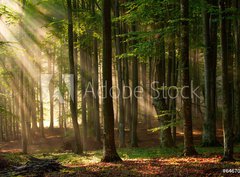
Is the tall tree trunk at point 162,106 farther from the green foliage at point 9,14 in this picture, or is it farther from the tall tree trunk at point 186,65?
the green foliage at point 9,14

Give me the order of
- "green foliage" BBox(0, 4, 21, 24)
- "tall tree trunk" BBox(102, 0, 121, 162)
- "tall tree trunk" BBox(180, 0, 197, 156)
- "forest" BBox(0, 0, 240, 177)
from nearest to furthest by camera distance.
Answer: "forest" BBox(0, 0, 240, 177), "tall tree trunk" BBox(180, 0, 197, 156), "tall tree trunk" BBox(102, 0, 121, 162), "green foliage" BBox(0, 4, 21, 24)

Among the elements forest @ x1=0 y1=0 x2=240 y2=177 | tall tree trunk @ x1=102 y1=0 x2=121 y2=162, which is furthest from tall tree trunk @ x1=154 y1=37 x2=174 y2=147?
tall tree trunk @ x1=102 y1=0 x2=121 y2=162

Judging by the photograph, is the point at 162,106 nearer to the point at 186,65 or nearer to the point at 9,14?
the point at 186,65

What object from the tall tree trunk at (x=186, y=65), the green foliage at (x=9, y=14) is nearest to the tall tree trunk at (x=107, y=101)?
the tall tree trunk at (x=186, y=65)

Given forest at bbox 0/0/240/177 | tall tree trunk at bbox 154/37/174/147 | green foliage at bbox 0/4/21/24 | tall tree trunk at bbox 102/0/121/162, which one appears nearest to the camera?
forest at bbox 0/0/240/177

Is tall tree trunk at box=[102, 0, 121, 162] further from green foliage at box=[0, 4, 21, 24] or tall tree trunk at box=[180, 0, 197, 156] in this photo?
green foliage at box=[0, 4, 21, 24]

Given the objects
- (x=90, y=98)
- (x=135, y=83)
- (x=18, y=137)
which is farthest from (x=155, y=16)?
(x=18, y=137)

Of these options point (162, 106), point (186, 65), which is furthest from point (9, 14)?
point (186, 65)

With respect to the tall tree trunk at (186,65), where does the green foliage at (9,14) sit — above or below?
above

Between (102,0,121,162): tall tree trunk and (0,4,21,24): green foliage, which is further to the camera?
(0,4,21,24): green foliage

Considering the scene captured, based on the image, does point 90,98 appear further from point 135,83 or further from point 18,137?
point 18,137

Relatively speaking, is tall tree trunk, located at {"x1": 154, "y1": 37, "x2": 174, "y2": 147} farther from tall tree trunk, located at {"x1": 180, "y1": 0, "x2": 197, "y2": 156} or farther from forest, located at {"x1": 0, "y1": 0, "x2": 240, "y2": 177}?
tall tree trunk, located at {"x1": 180, "y1": 0, "x2": 197, "y2": 156}

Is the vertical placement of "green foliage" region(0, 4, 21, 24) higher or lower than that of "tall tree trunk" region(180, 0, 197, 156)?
higher

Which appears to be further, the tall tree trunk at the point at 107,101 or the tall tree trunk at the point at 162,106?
the tall tree trunk at the point at 162,106
